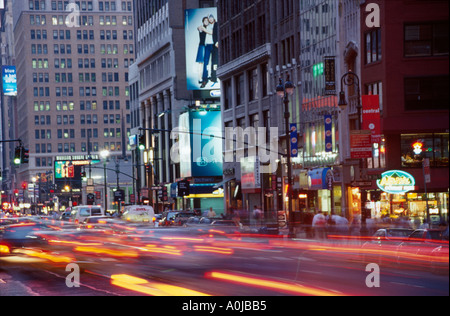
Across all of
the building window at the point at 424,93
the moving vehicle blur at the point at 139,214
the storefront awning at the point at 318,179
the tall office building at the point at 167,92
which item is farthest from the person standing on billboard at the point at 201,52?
the building window at the point at 424,93

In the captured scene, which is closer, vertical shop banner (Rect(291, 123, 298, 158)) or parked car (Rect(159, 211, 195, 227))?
parked car (Rect(159, 211, 195, 227))

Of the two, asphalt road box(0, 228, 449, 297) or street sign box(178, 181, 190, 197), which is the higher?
street sign box(178, 181, 190, 197)

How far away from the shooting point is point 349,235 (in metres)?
25.8

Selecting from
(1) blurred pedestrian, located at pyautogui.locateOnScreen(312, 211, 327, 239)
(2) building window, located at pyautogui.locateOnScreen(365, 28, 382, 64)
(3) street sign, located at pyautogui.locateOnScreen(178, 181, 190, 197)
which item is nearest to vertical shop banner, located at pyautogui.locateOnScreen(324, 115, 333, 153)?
(2) building window, located at pyautogui.locateOnScreen(365, 28, 382, 64)

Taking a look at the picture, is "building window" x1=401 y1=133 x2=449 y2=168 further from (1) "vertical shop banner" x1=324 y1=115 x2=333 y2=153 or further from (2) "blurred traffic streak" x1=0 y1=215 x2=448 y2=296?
(2) "blurred traffic streak" x1=0 y1=215 x2=448 y2=296

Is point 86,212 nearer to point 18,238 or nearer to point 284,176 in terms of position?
point 284,176

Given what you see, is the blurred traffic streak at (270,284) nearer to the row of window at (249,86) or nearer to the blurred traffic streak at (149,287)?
the blurred traffic streak at (149,287)

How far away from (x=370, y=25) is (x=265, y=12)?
74.6 ft

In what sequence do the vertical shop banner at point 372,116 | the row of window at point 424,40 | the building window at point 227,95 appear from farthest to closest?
the building window at point 227,95
the row of window at point 424,40
the vertical shop banner at point 372,116

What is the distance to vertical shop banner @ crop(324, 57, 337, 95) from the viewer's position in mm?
52062

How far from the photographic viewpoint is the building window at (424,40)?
1783 inches

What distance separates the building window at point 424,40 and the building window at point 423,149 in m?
4.46

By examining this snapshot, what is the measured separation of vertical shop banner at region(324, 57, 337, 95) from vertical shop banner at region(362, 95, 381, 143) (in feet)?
24.0
